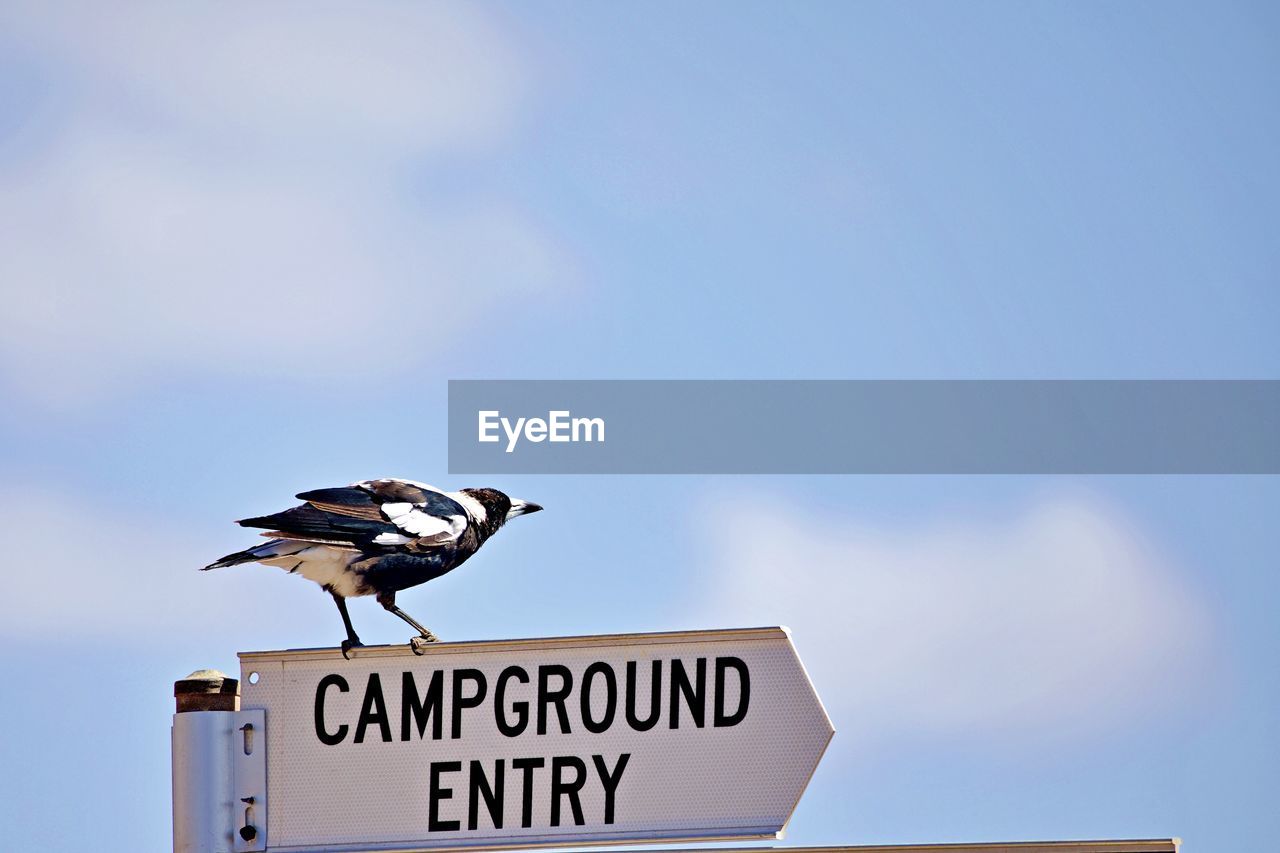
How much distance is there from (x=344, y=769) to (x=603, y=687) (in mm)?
1046

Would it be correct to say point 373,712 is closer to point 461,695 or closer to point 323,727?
point 323,727

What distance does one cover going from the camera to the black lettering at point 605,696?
6.45 metres

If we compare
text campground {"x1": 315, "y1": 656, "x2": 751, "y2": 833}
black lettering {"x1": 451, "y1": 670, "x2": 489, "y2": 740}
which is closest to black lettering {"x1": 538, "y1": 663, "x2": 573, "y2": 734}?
text campground {"x1": 315, "y1": 656, "x2": 751, "y2": 833}

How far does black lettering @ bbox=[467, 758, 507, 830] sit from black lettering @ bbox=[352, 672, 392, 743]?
1.26ft

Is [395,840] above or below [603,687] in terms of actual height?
below

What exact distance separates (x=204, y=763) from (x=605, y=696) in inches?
Answer: 60.2

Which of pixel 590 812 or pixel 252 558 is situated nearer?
pixel 590 812

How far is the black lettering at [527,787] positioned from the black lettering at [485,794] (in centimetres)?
6

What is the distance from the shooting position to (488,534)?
32.3ft

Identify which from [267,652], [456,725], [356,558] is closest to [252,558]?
[356,558]

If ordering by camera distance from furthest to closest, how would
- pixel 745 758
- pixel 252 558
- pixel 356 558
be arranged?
pixel 356 558 → pixel 252 558 → pixel 745 758

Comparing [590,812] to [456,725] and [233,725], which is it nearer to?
[456,725]

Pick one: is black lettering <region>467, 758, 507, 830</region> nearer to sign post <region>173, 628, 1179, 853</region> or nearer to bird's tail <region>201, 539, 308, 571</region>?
sign post <region>173, 628, 1179, 853</region>

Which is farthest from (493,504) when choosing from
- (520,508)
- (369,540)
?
(369,540)
